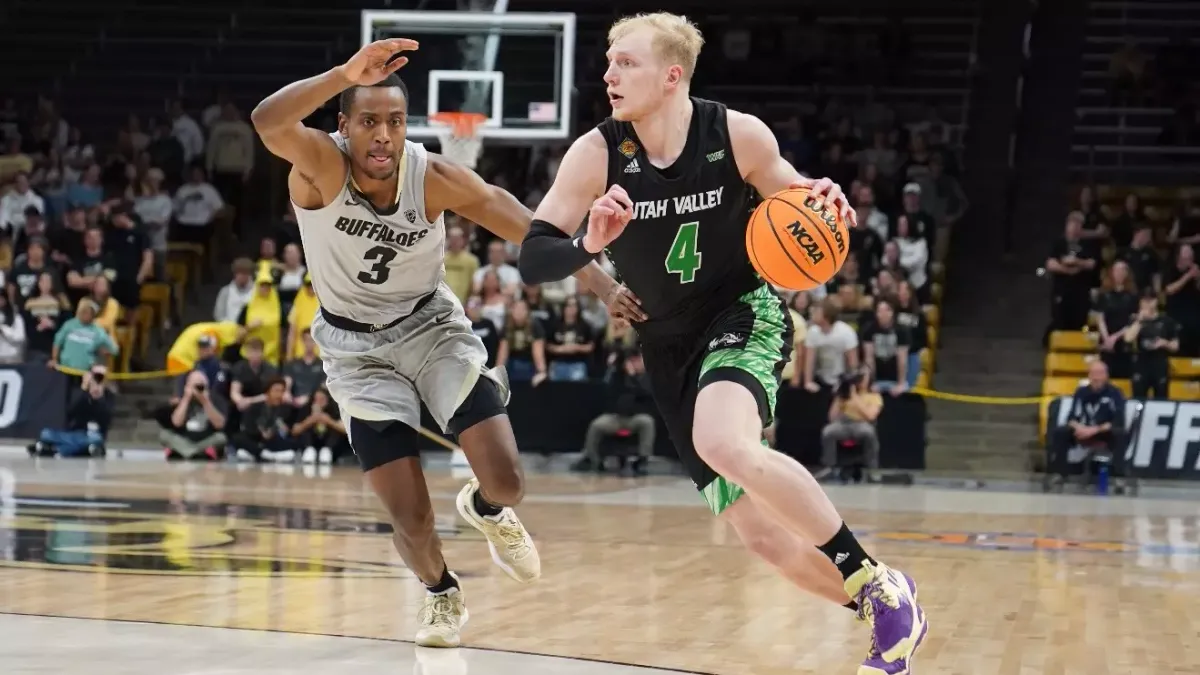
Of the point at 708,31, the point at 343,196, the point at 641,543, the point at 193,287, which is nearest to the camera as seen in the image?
the point at 343,196

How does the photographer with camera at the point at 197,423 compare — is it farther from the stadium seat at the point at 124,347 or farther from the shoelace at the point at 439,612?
the shoelace at the point at 439,612

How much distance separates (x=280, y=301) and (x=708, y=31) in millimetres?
8351

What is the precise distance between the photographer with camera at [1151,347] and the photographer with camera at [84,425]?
10434mm

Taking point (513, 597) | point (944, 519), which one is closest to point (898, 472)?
point (944, 519)

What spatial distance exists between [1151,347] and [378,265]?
1170 centimetres

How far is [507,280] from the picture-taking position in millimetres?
17156

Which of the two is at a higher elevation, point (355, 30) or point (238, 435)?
point (355, 30)

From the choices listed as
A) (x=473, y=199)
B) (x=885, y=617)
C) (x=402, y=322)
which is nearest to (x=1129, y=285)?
(x=473, y=199)

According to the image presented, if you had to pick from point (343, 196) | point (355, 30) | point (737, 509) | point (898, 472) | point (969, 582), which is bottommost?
point (898, 472)

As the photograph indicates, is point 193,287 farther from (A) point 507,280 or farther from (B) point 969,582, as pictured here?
(B) point 969,582

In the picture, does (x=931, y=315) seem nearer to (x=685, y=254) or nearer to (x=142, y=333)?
(x=142, y=333)

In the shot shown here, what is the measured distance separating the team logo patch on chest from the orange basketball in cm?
152

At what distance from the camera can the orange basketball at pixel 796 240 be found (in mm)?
5141

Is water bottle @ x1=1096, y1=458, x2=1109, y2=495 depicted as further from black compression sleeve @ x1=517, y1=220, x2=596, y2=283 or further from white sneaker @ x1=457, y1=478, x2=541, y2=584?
black compression sleeve @ x1=517, y1=220, x2=596, y2=283
